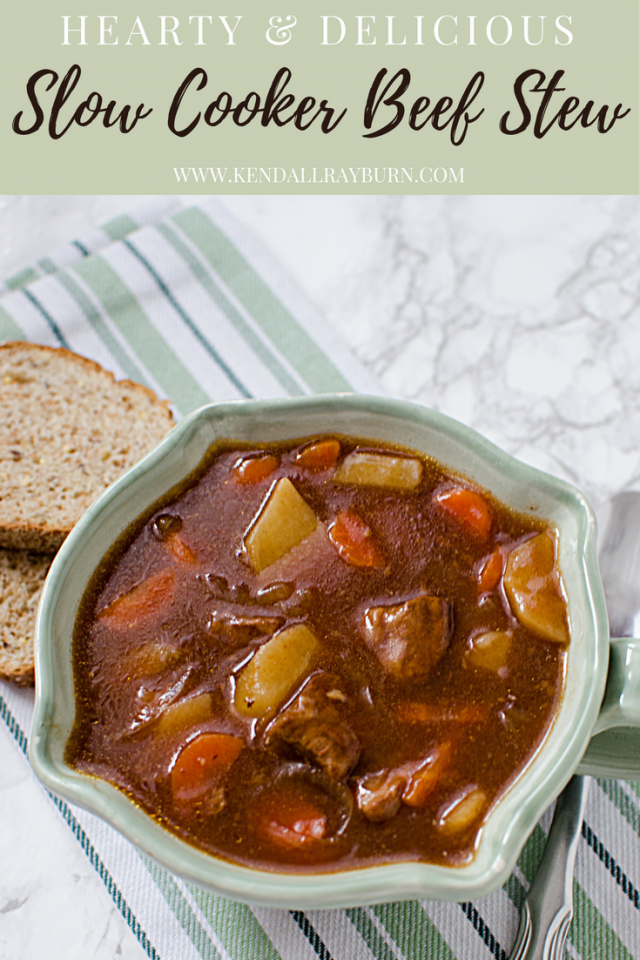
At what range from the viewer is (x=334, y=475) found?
96.0 inches

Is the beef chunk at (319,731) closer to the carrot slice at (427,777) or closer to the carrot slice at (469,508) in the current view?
the carrot slice at (427,777)

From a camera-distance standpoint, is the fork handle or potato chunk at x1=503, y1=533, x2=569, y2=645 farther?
the fork handle

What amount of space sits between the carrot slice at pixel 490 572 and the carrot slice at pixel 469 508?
0.06m

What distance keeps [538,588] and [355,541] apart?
1.68 ft

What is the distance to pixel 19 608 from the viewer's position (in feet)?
9.86

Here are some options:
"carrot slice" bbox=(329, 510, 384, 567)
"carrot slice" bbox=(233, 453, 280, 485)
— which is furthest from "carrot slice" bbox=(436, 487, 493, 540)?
"carrot slice" bbox=(233, 453, 280, 485)

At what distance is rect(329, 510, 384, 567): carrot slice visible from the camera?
2324 millimetres

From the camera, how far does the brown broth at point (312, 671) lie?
79.2 inches

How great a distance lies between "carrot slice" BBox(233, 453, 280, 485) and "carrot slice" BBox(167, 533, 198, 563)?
9.5 inches

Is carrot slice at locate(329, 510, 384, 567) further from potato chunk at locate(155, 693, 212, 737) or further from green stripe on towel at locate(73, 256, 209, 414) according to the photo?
green stripe on towel at locate(73, 256, 209, 414)

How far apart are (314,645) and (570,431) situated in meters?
1.66

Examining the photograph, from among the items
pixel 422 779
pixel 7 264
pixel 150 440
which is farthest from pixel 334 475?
pixel 7 264

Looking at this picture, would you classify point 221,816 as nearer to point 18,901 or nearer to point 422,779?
point 422,779

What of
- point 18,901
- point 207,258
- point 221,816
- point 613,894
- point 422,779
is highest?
point 207,258
